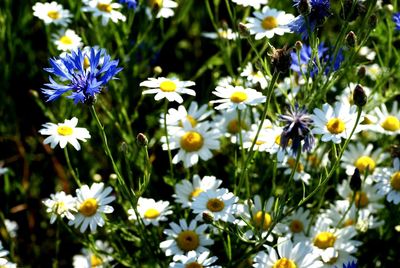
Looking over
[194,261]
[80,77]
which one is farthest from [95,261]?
[80,77]

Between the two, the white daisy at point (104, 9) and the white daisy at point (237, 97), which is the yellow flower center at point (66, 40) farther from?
the white daisy at point (237, 97)

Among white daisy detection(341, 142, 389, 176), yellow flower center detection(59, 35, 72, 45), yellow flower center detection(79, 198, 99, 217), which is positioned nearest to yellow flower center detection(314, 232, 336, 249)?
white daisy detection(341, 142, 389, 176)

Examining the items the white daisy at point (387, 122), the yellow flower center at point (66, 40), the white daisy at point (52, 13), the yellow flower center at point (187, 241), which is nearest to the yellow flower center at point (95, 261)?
the yellow flower center at point (187, 241)

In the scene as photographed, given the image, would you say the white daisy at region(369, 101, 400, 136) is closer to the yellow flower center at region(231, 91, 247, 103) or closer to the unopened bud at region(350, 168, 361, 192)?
the unopened bud at region(350, 168, 361, 192)

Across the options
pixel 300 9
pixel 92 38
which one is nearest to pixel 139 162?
pixel 92 38

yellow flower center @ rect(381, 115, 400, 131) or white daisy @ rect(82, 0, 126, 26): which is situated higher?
white daisy @ rect(82, 0, 126, 26)

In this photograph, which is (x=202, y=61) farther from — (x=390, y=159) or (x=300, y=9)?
(x=300, y=9)
